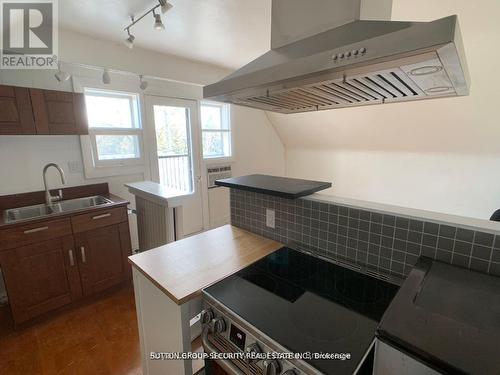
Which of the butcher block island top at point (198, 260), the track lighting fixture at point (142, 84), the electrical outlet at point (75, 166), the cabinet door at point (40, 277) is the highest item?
the track lighting fixture at point (142, 84)

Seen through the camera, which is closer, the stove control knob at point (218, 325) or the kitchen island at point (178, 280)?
the stove control knob at point (218, 325)

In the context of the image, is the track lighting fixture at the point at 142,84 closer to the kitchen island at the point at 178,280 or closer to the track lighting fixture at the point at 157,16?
the track lighting fixture at the point at 157,16

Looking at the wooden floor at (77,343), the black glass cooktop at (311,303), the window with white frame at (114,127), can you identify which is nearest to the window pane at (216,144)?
the window with white frame at (114,127)

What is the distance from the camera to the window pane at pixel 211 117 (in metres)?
3.68

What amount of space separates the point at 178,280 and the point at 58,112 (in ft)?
6.71

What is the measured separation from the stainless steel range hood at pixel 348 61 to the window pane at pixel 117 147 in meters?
2.12

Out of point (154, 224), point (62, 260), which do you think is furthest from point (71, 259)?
point (154, 224)

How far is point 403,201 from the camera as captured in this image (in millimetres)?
3588

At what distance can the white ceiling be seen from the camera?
1810mm

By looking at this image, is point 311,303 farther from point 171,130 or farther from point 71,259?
point 171,130

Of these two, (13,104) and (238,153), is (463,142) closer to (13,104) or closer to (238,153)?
(238,153)

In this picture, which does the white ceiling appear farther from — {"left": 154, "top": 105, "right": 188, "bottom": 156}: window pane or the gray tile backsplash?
the gray tile backsplash

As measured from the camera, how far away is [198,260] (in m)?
1.20

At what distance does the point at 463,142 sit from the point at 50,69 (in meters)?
4.45
